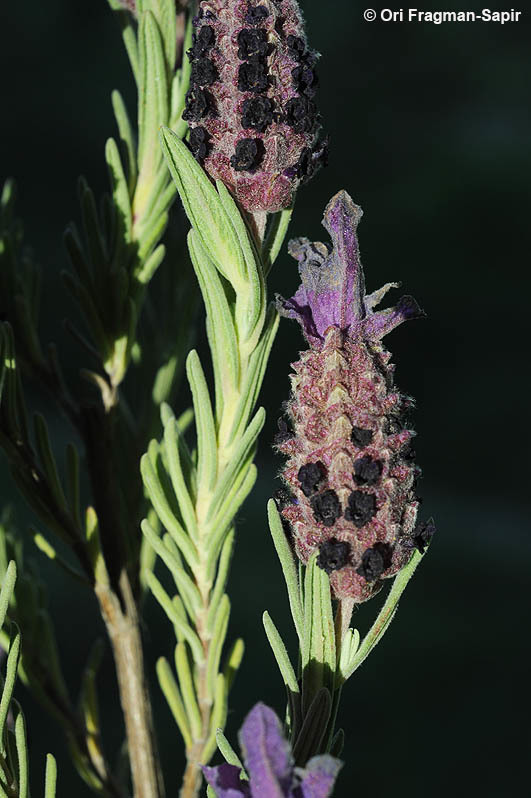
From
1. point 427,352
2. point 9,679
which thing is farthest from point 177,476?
point 427,352

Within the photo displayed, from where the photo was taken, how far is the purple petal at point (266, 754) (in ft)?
0.88

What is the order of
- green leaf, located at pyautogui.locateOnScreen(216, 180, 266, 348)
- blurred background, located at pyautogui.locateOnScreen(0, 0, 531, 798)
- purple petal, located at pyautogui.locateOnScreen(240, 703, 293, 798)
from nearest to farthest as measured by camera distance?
1. purple petal, located at pyautogui.locateOnScreen(240, 703, 293, 798)
2. green leaf, located at pyautogui.locateOnScreen(216, 180, 266, 348)
3. blurred background, located at pyautogui.locateOnScreen(0, 0, 531, 798)

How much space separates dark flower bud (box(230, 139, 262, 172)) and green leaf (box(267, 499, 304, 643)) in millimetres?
139

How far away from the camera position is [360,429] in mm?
324

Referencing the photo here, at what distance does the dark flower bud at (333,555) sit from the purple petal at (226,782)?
0.26ft

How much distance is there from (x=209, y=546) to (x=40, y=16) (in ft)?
3.84

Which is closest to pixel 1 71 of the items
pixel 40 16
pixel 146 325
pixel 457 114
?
pixel 40 16

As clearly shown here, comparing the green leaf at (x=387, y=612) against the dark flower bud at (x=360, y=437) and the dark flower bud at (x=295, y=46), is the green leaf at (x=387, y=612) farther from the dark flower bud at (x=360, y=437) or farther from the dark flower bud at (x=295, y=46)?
the dark flower bud at (x=295, y=46)

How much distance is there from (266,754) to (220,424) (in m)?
0.19

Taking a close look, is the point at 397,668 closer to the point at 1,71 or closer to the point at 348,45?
the point at 348,45

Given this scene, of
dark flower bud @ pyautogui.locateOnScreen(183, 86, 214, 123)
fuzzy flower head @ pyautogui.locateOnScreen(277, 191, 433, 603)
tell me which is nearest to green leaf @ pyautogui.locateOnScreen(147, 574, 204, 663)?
fuzzy flower head @ pyautogui.locateOnScreen(277, 191, 433, 603)

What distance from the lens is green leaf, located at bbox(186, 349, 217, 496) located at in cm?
41

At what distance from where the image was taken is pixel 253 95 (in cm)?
36

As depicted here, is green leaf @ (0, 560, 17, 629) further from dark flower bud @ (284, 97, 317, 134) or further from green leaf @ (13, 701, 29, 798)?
dark flower bud @ (284, 97, 317, 134)
